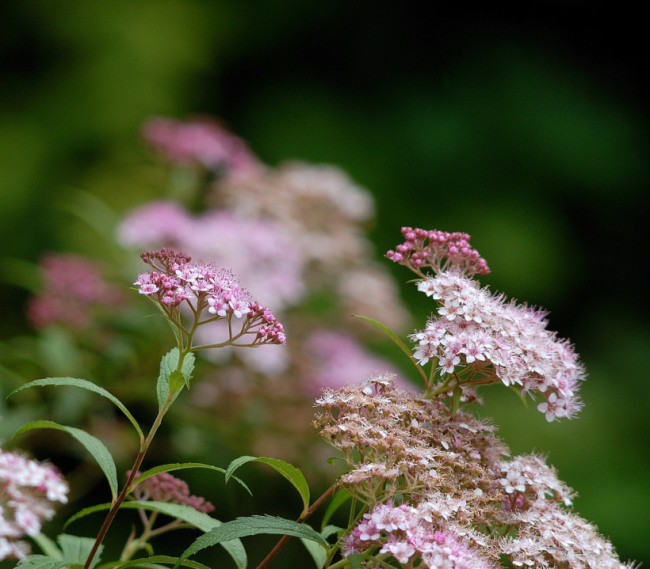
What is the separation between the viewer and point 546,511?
4.46ft

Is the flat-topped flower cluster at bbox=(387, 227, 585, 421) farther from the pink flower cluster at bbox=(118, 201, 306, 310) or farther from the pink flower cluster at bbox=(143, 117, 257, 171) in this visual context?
the pink flower cluster at bbox=(143, 117, 257, 171)

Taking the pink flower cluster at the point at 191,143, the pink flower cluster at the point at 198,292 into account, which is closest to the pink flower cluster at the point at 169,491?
the pink flower cluster at the point at 198,292

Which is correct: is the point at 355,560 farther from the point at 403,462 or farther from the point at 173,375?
the point at 173,375

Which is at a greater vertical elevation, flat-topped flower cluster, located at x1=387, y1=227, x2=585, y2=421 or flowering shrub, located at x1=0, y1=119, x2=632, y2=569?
flat-topped flower cluster, located at x1=387, y1=227, x2=585, y2=421

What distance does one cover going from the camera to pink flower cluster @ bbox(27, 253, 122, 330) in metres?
2.91

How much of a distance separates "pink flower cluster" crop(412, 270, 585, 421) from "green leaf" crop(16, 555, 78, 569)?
0.52 meters

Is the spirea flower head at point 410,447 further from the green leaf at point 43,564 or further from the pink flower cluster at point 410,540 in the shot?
the green leaf at point 43,564

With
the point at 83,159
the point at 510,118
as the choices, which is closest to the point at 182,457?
the point at 83,159

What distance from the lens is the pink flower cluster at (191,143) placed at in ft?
11.2

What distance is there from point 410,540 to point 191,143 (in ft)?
8.02

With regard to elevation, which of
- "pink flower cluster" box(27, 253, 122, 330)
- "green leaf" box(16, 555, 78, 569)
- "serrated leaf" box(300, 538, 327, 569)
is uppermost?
"pink flower cluster" box(27, 253, 122, 330)

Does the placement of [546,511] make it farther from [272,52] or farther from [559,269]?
[272,52]

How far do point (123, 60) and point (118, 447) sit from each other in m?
2.64

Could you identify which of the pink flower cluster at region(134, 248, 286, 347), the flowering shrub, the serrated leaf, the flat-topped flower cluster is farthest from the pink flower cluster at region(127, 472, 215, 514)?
the flat-topped flower cluster
